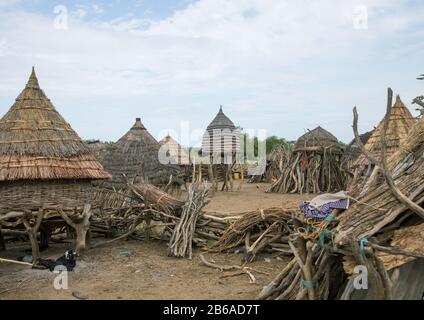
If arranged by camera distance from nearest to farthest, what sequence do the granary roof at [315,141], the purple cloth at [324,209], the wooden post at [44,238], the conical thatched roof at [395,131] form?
the purple cloth at [324,209] → the wooden post at [44,238] → the conical thatched roof at [395,131] → the granary roof at [315,141]

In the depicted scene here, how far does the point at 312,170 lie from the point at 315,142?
1.45 metres

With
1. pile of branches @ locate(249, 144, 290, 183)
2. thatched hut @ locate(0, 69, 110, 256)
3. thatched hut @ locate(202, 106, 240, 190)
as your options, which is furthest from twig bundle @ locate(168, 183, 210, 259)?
thatched hut @ locate(202, 106, 240, 190)

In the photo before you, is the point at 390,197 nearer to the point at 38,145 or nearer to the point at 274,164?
the point at 38,145

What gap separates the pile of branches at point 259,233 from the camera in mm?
7605

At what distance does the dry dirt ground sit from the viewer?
5.70 metres

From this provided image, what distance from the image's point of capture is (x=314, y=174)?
1923 cm

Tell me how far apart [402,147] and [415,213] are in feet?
3.57

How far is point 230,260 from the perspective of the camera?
7.60 metres

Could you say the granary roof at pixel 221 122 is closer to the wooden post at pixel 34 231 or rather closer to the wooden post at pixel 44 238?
the wooden post at pixel 44 238

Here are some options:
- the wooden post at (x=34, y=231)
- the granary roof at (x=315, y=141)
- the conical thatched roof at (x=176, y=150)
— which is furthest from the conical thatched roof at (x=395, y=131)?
the conical thatched roof at (x=176, y=150)

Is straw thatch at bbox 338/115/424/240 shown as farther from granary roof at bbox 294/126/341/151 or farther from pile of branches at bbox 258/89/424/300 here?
granary roof at bbox 294/126/341/151

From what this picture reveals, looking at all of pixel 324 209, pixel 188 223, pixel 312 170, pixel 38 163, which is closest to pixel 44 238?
pixel 38 163
